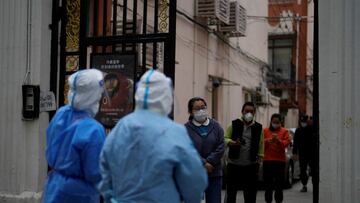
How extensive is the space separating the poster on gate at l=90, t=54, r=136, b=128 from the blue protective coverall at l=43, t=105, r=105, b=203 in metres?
2.50

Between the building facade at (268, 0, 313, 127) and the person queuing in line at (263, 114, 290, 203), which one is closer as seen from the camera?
the person queuing in line at (263, 114, 290, 203)

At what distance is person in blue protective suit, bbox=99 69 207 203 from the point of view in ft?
11.3

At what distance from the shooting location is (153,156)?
136 inches

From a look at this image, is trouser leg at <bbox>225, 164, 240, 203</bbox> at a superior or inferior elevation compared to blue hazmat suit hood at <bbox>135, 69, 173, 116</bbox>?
inferior

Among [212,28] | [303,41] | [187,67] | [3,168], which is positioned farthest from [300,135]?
[303,41]

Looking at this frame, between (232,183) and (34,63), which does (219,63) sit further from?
(34,63)

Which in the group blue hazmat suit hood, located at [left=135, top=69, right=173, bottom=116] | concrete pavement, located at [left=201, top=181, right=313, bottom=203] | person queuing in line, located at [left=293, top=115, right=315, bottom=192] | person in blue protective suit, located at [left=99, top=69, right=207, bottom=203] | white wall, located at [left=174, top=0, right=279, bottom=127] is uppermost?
white wall, located at [left=174, top=0, right=279, bottom=127]

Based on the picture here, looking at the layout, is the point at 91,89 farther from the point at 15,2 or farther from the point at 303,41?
the point at 303,41

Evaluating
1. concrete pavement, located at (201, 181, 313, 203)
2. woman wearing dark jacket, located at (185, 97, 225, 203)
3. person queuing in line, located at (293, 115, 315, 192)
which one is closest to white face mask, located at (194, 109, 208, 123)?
woman wearing dark jacket, located at (185, 97, 225, 203)

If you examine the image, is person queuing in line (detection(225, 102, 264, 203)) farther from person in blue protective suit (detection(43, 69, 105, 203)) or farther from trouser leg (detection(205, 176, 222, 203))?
person in blue protective suit (detection(43, 69, 105, 203))

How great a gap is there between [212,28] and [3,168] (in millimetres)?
10114
